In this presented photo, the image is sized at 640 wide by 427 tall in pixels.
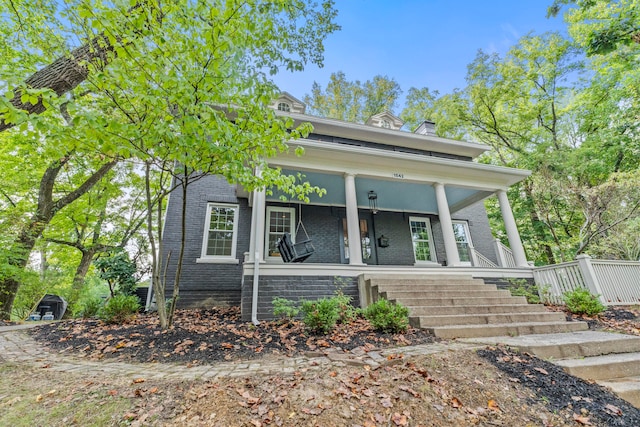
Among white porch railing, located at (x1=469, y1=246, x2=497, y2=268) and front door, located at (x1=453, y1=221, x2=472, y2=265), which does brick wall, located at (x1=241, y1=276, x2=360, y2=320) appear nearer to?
white porch railing, located at (x1=469, y1=246, x2=497, y2=268)

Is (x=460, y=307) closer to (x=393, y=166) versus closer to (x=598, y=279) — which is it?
(x=393, y=166)

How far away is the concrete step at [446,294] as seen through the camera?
5.15 m

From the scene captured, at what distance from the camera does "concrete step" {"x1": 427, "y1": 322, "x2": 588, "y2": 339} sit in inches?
159

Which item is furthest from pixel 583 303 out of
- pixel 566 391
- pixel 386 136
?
pixel 386 136

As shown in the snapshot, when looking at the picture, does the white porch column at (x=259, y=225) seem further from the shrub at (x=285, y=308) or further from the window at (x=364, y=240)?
the window at (x=364, y=240)

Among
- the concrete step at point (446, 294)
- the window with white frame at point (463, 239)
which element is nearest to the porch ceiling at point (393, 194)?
the window with white frame at point (463, 239)

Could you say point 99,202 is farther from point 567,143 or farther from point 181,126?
point 567,143

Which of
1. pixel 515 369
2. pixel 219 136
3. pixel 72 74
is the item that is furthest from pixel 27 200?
pixel 515 369

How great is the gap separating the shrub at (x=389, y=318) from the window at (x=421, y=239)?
603 cm

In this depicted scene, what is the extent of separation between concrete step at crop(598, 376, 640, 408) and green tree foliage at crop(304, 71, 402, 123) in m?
17.5

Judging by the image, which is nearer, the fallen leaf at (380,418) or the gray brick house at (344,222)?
the fallen leaf at (380,418)

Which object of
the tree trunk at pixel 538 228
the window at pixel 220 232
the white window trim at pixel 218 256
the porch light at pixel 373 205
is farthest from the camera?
the tree trunk at pixel 538 228

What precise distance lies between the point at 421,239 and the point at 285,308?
7.11m

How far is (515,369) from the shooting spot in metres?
2.67
